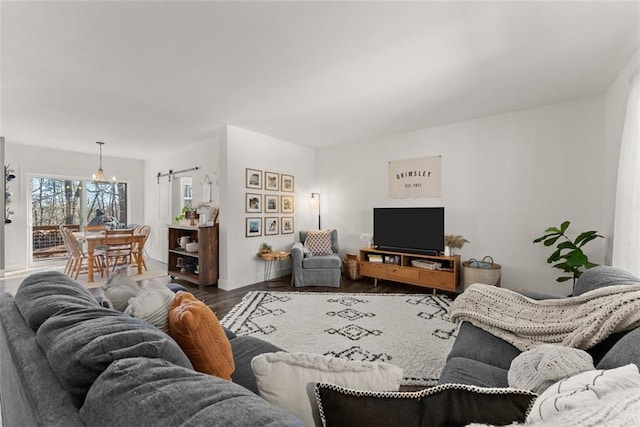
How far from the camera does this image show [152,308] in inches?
47.8

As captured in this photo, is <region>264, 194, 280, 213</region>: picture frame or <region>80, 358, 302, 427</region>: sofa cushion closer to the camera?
<region>80, 358, 302, 427</region>: sofa cushion

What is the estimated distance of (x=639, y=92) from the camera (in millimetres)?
2143

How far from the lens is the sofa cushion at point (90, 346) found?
0.68m

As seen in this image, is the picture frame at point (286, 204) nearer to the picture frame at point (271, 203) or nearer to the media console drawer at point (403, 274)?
the picture frame at point (271, 203)

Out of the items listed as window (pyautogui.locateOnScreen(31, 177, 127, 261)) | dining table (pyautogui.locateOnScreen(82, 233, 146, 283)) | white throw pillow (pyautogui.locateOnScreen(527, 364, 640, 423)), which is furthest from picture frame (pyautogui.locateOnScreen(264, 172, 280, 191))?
white throw pillow (pyautogui.locateOnScreen(527, 364, 640, 423))

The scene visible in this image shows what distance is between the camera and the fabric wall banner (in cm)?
429

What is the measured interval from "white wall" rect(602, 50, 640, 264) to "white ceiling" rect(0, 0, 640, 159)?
0.41ft

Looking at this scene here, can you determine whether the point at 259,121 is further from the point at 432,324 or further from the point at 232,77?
the point at 432,324

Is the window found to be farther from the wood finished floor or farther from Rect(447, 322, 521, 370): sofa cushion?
Rect(447, 322, 521, 370): sofa cushion

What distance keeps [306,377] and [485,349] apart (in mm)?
1223

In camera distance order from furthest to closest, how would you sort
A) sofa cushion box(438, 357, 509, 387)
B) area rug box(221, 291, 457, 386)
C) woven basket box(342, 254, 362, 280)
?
woven basket box(342, 254, 362, 280) < area rug box(221, 291, 457, 386) < sofa cushion box(438, 357, 509, 387)

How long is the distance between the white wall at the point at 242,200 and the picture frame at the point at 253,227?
0.07 metres

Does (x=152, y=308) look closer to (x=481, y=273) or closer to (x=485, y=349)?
(x=485, y=349)

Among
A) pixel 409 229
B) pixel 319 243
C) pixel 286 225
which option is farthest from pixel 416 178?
pixel 286 225
